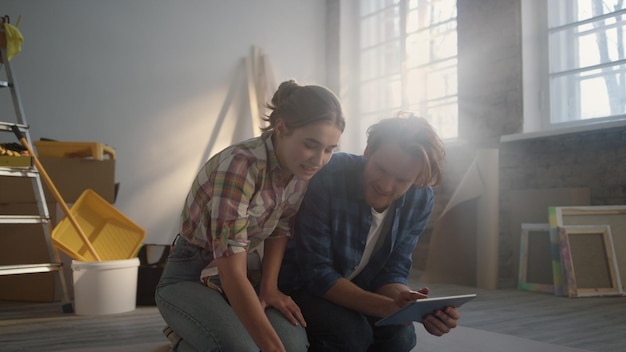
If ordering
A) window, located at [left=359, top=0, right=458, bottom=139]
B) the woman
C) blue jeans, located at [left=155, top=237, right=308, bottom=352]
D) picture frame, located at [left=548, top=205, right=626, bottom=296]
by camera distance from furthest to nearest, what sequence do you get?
1. window, located at [left=359, top=0, right=458, bottom=139]
2. picture frame, located at [left=548, top=205, right=626, bottom=296]
3. blue jeans, located at [left=155, top=237, right=308, bottom=352]
4. the woman

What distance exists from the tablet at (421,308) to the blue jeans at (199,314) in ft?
0.78

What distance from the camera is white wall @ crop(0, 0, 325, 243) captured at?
429 centimetres

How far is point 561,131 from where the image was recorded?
150 inches

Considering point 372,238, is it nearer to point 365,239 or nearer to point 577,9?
point 365,239

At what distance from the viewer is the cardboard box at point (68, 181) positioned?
3.22m

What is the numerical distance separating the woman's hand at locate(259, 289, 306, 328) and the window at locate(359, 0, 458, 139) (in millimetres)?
3549

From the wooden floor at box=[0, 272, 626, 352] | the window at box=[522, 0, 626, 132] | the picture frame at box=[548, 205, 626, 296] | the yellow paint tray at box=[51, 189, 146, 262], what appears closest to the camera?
the wooden floor at box=[0, 272, 626, 352]

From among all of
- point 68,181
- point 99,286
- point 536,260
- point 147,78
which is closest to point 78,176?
point 68,181

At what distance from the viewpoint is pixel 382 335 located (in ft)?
5.49

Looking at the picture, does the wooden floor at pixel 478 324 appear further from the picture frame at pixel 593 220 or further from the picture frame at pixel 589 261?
the picture frame at pixel 593 220

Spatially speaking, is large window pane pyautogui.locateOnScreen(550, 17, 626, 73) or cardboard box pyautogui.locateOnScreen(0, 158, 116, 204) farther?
large window pane pyautogui.locateOnScreen(550, 17, 626, 73)

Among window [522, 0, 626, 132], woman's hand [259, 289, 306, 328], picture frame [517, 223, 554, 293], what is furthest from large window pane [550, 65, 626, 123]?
woman's hand [259, 289, 306, 328]

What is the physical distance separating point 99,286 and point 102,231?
18.8 inches

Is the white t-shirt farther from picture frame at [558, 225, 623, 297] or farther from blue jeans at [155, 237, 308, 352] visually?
picture frame at [558, 225, 623, 297]
